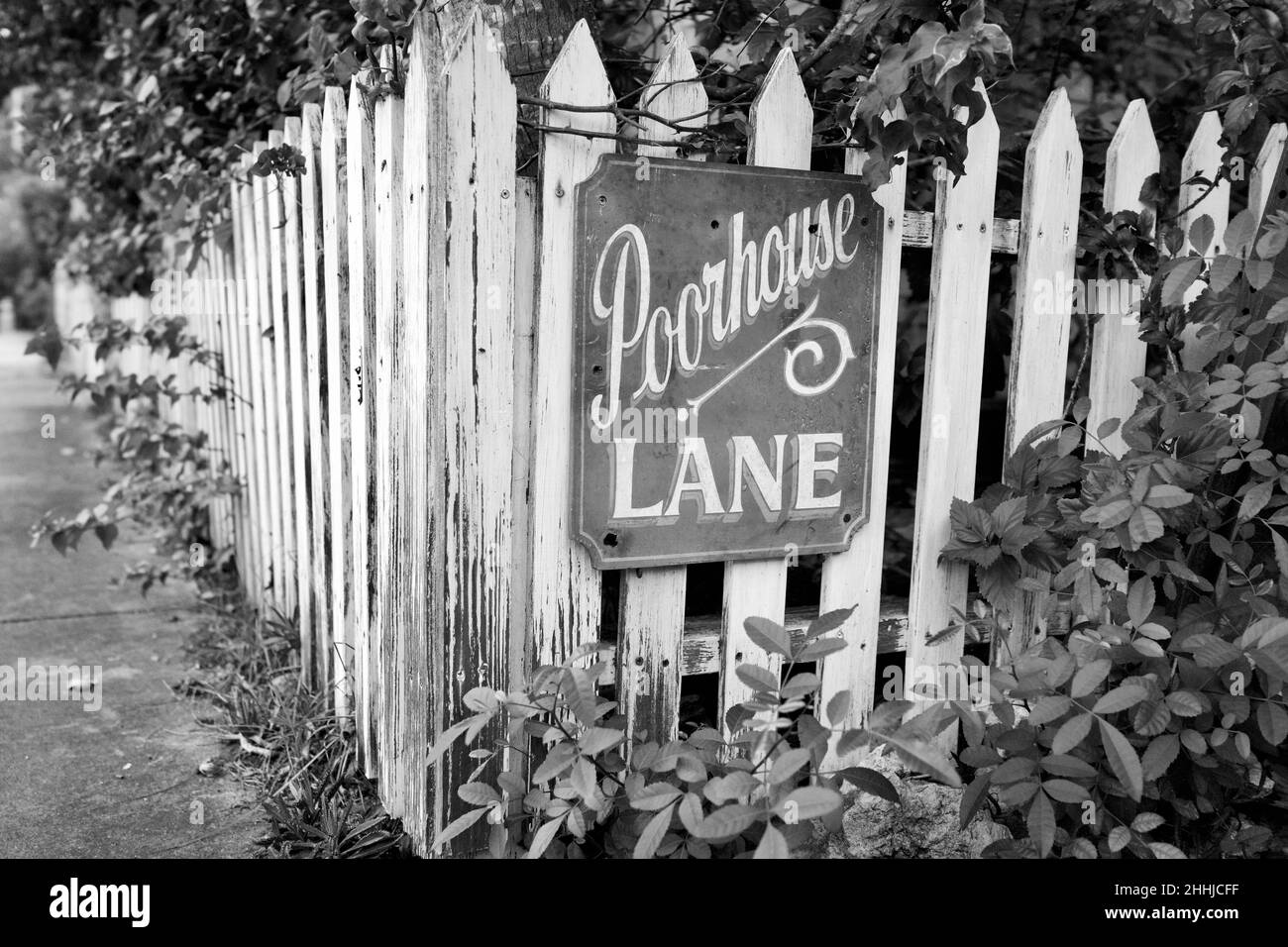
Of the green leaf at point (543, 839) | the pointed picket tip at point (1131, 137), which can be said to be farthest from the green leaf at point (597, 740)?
the pointed picket tip at point (1131, 137)

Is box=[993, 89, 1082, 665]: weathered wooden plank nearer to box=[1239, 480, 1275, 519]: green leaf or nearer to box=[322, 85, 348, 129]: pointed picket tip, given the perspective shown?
box=[1239, 480, 1275, 519]: green leaf

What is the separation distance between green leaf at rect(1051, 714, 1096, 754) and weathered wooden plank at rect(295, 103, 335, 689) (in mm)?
1860

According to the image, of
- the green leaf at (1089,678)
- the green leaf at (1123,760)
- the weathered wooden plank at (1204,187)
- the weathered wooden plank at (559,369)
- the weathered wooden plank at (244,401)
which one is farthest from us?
the weathered wooden plank at (244,401)

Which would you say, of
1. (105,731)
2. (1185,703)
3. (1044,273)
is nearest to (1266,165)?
(1044,273)

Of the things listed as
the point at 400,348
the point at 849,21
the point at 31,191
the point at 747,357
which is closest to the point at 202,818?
the point at 400,348

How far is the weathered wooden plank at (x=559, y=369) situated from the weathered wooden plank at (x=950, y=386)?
31.9 inches

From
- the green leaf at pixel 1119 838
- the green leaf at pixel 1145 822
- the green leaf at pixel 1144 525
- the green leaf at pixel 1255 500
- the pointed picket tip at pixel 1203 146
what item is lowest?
the green leaf at pixel 1119 838

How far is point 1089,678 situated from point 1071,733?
0.34ft

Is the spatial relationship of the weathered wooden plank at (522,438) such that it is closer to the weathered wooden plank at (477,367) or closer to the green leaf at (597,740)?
the weathered wooden plank at (477,367)

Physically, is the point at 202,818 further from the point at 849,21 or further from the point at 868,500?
the point at 849,21

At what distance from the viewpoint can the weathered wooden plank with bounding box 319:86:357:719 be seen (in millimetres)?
2574

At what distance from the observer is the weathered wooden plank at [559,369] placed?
1982 millimetres

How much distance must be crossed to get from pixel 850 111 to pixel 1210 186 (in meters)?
1.03
